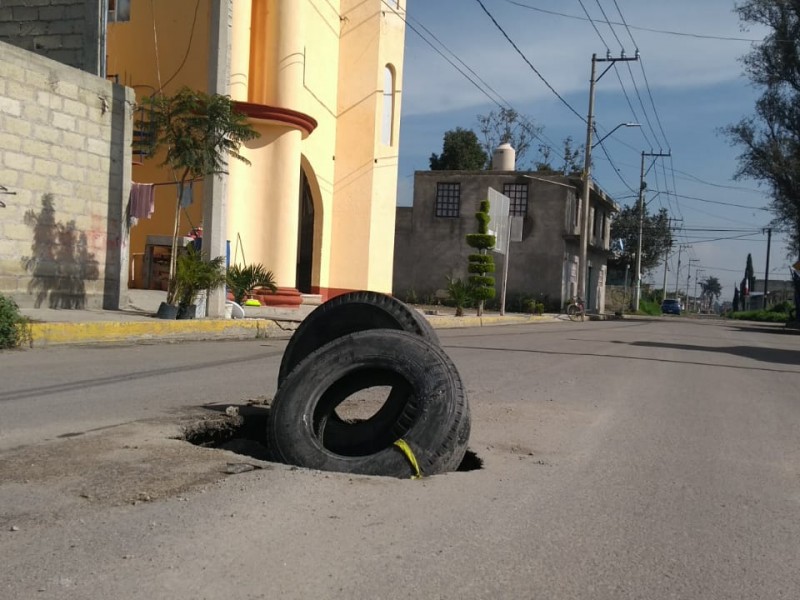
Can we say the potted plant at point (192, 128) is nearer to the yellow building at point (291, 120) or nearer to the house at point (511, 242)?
the yellow building at point (291, 120)

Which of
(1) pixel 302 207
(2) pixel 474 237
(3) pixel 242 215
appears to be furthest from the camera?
(2) pixel 474 237

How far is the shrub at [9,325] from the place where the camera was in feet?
34.0

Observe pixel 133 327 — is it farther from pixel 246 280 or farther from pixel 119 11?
pixel 119 11

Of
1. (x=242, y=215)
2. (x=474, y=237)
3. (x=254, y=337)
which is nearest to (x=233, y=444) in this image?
(x=254, y=337)

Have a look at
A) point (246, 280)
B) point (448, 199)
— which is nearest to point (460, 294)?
point (246, 280)

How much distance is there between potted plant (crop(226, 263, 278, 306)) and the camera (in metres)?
17.7

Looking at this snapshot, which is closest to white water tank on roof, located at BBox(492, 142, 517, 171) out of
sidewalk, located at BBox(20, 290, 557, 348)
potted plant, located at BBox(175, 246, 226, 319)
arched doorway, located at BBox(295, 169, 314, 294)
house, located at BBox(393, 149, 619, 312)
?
house, located at BBox(393, 149, 619, 312)

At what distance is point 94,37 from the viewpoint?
1560 centimetres

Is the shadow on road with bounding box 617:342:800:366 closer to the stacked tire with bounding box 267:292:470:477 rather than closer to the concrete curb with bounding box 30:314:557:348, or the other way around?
the concrete curb with bounding box 30:314:557:348

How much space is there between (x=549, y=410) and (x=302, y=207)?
20364mm

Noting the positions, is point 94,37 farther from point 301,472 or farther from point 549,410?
point 301,472

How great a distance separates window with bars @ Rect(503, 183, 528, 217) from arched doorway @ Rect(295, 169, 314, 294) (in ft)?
67.9

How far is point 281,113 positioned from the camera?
66.6 feet

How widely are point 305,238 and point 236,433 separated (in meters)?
21.0
